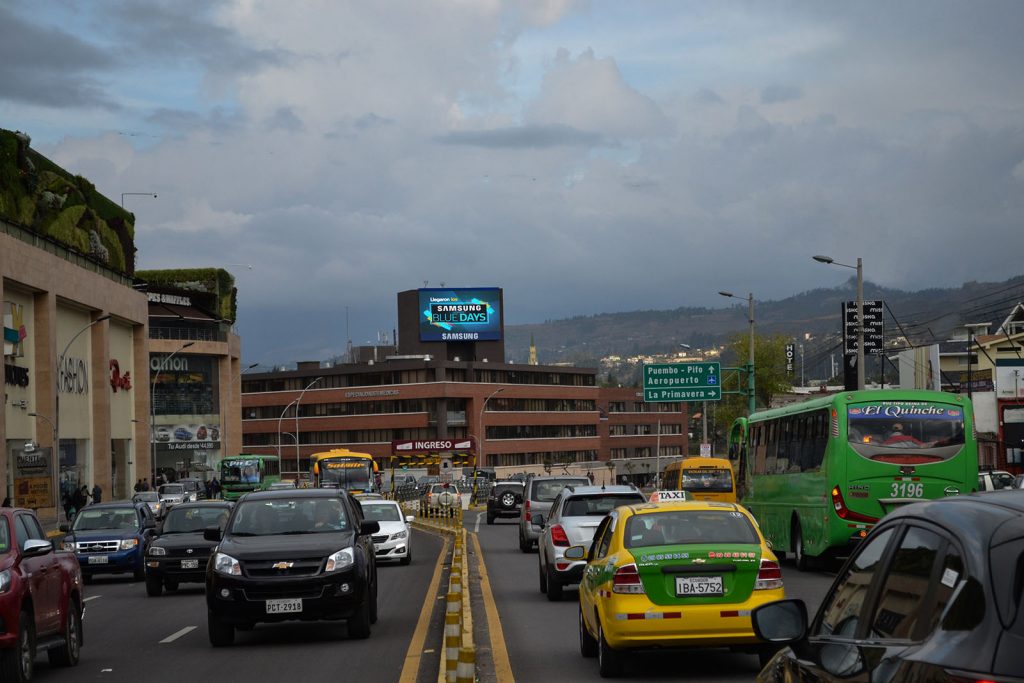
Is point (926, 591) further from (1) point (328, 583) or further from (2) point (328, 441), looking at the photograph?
(2) point (328, 441)

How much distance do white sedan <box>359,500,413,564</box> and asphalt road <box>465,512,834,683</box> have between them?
437cm

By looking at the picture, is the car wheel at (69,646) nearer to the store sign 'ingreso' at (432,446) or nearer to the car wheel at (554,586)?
the car wheel at (554,586)

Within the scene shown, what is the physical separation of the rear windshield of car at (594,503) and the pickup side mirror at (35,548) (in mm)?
10418

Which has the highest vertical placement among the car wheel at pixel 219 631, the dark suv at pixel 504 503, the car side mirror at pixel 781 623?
the car side mirror at pixel 781 623

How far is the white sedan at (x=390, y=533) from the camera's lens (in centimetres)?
3138

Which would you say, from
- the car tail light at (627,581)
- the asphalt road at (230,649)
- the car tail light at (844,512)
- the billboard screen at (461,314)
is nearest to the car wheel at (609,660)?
the car tail light at (627,581)

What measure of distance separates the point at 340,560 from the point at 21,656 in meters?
4.29

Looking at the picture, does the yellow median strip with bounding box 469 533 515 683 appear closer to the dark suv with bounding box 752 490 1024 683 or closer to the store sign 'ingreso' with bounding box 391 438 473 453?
the dark suv with bounding box 752 490 1024 683

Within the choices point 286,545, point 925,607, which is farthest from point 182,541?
point 925,607

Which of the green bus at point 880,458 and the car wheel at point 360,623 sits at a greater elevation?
the green bus at point 880,458

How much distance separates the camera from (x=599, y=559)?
13898 mm

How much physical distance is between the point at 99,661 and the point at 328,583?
2669mm

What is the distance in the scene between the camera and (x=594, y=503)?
73.9ft

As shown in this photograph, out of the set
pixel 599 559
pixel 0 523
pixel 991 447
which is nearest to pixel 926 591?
pixel 599 559
